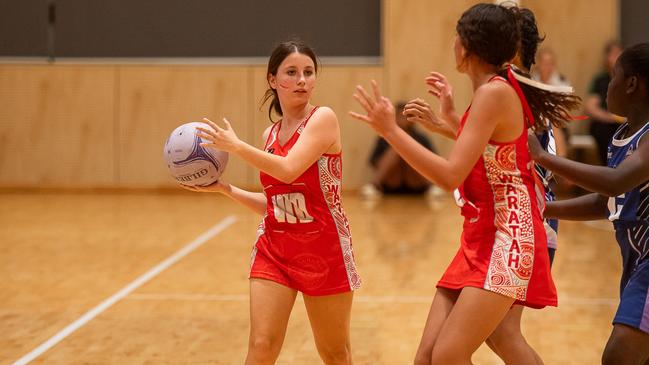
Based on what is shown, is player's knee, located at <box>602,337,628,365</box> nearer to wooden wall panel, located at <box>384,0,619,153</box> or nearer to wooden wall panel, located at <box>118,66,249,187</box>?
wooden wall panel, located at <box>384,0,619,153</box>

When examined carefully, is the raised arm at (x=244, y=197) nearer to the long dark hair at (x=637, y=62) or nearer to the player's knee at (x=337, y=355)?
the player's knee at (x=337, y=355)

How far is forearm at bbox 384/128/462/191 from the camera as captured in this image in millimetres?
3137

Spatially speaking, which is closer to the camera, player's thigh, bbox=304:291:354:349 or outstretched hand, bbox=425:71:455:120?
outstretched hand, bbox=425:71:455:120

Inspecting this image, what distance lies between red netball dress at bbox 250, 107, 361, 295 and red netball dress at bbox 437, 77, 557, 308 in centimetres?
65

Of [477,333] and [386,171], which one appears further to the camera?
[386,171]

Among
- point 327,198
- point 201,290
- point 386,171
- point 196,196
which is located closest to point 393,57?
point 386,171

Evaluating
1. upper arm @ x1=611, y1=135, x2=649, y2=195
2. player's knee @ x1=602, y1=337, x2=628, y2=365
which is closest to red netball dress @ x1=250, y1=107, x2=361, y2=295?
player's knee @ x1=602, y1=337, x2=628, y2=365

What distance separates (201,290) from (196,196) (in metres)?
6.73

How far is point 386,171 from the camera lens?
45.2 ft

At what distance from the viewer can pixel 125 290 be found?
285 inches

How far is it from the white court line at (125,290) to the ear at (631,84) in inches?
138

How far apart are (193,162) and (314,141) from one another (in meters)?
0.61

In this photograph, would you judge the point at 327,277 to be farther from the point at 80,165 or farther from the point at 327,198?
the point at 80,165

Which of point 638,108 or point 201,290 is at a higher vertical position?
point 638,108
